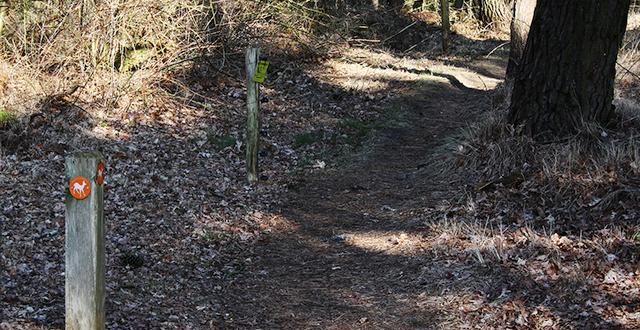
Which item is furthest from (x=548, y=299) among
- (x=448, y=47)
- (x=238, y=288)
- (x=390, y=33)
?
(x=390, y=33)

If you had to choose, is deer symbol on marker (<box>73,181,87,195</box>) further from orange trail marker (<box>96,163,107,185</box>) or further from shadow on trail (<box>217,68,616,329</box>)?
shadow on trail (<box>217,68,616,329</box>)

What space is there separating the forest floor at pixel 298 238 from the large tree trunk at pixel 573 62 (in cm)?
116

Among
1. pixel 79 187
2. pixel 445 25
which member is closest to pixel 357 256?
pixel 79 187

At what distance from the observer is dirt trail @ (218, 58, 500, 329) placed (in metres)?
5.41

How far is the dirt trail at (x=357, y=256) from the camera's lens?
17.8 ft

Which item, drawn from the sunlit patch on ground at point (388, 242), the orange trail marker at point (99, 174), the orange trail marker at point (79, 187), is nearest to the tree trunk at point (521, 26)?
the sunlit patch on ground at point (388, 242)

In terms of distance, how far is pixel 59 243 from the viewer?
6031 millimetres

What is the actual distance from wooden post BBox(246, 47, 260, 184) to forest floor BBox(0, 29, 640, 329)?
23 cm

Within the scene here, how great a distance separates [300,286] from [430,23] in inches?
707

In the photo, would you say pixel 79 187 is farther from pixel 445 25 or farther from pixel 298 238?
pixel 445 25

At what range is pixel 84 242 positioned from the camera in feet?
13.2

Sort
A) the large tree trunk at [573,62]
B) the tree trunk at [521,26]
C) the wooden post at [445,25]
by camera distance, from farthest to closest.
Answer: the wooden post at [445,25]
the tree trunk at [521,26]
the large tree trunk at [573,62]

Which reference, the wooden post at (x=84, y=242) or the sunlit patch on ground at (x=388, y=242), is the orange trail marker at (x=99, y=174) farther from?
the sunlit patch on ground at (x=388, y=242)

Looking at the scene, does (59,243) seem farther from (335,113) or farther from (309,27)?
(309,27)
